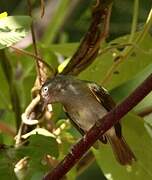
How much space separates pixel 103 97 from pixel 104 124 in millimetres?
262

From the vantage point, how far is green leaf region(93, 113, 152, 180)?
96cm

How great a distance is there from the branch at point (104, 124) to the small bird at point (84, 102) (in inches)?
8.6

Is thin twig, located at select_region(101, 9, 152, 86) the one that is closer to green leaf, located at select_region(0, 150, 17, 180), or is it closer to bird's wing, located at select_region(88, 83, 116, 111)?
bird's wing, located at select_region(88, 83, 116, 111)

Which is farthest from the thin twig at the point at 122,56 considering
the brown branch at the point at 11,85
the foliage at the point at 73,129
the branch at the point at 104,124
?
the branch at the point at 104,124

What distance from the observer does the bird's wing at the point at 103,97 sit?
3.03 ft

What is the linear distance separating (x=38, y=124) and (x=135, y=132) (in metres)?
0.15

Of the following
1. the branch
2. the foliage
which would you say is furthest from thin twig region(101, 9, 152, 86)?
the branch

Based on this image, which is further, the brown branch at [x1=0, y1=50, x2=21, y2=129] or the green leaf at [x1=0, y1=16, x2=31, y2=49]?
the brown branch at [x1=0, y1=50, x2=21, y2=129]

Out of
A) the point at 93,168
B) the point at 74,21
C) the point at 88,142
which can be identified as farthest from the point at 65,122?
the point at 74,21

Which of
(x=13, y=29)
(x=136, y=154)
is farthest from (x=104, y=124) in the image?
(x=136, y=154)

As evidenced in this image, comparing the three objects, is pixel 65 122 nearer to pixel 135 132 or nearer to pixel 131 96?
pixel 135 132

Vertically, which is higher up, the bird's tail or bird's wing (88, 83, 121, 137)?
bird's wing (88, 83, 121, 137)

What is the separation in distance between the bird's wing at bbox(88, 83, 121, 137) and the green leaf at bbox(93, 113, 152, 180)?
0.14 feet

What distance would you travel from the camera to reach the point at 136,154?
38.5 inches
